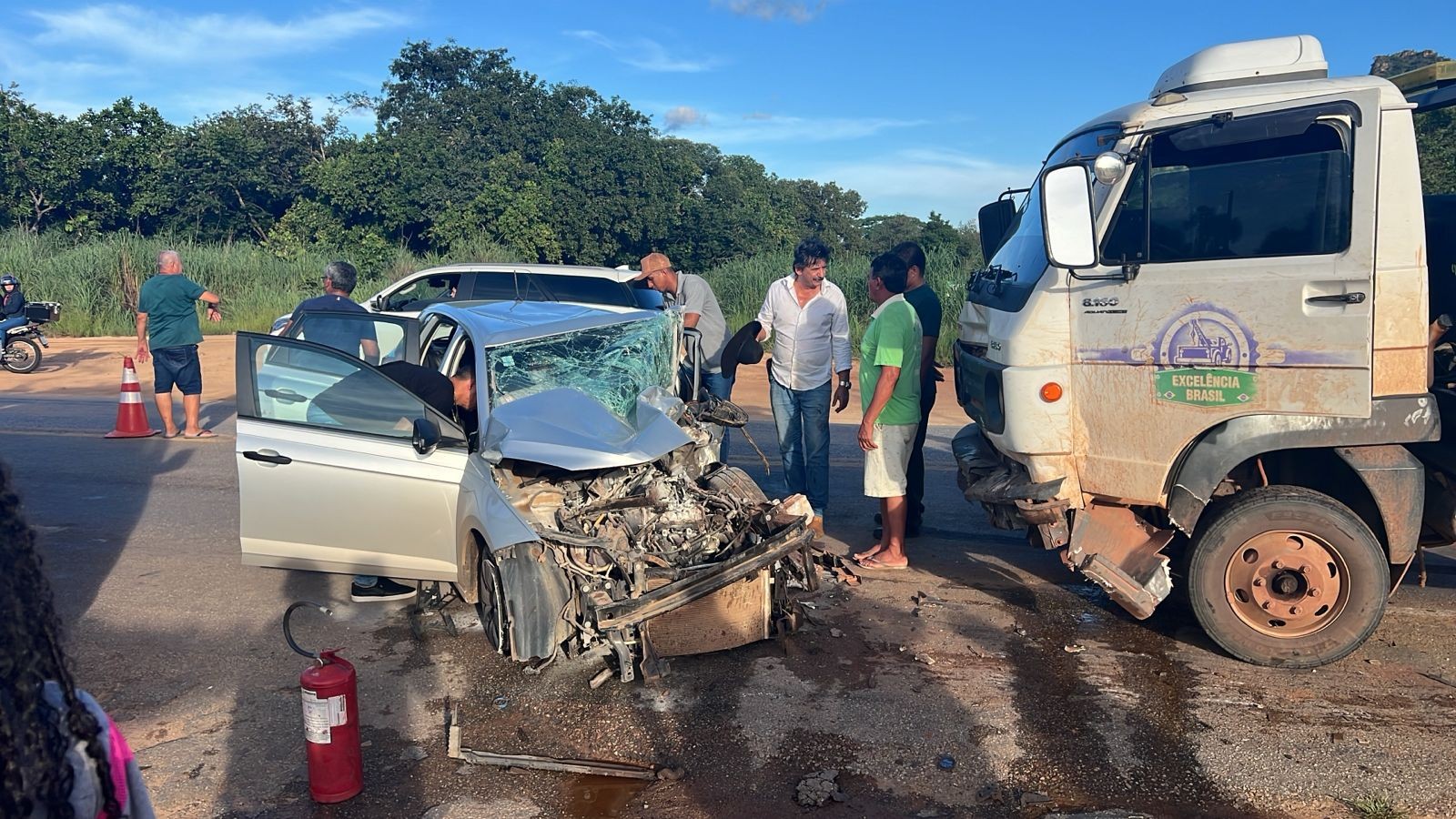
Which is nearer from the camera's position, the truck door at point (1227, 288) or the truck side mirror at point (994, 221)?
the truck door at point (1227, 288)

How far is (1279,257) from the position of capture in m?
4.38

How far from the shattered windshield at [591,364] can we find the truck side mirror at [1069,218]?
7.49 ft

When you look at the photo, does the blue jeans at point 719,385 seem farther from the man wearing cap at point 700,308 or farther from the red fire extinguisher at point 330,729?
the red fire extinguisher at point 330,729

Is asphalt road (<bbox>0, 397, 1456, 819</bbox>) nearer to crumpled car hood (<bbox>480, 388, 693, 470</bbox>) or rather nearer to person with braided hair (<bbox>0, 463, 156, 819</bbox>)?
crumpled car hood (<bbox>480, 388, 693, 470</bbox>)

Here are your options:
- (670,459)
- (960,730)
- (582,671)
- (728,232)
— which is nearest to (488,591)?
(582,671)

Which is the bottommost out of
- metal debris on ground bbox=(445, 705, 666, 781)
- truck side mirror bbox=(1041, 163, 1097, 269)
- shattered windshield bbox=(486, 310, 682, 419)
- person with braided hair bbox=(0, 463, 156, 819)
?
metal debris on ground bbox=(445, 705, 666, 781)

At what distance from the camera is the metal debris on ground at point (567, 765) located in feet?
12.5

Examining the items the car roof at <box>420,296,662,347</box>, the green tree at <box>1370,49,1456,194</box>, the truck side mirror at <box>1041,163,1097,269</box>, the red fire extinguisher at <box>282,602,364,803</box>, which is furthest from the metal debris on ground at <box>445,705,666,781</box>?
the green tree at <box>1370,49,1456,194</box>

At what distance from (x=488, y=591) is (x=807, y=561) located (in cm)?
150

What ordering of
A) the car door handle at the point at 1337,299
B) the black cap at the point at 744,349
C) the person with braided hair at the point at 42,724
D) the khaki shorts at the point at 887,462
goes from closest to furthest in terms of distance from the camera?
the person with braided hair at the point at 42,724 → the car door handle at the point at 1337,299 → the khaki shorts at the point at 887,462 → the black cap at the point at 744,349

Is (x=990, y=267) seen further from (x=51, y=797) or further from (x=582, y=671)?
(x=51, y=797)

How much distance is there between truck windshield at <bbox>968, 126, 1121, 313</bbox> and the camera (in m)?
4.95

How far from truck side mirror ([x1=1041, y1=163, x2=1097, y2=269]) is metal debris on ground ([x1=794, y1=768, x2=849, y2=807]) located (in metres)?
2.43

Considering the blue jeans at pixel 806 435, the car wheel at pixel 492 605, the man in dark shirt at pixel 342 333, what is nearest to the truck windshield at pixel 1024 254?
the blue jeans at pixel 806 435
